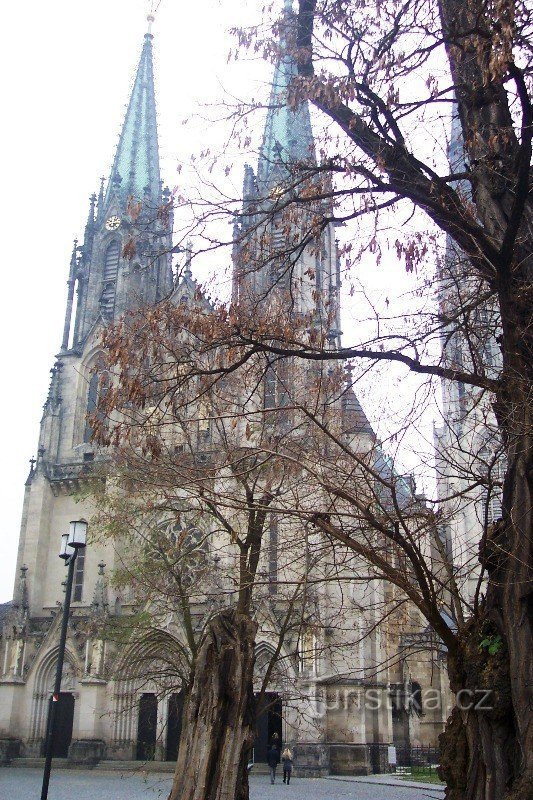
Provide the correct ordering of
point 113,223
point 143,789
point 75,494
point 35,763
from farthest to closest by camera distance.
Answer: point 113,223 < point 35,763 < point 75,494 < point 143,789

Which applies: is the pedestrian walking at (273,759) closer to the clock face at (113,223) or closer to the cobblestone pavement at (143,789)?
the cobblestone pavement at (143,789)

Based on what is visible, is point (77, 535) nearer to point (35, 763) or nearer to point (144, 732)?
point (144, 732)

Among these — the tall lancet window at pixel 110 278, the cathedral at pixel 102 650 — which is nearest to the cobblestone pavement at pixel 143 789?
the cathedral at pixel 102 650

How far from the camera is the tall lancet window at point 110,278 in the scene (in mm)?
40531

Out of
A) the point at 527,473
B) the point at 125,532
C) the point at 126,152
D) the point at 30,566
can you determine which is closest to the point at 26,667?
the point at 30,566

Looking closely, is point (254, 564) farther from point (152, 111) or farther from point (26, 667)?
point (152, 111)

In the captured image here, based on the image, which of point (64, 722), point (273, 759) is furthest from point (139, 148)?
point (273, 759)

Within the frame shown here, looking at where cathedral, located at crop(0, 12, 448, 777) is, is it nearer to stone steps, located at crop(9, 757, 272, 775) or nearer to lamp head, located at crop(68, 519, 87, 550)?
stone steps, located at crop(9, 757, 272, 775)

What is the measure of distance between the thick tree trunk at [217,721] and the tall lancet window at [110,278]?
32.9m

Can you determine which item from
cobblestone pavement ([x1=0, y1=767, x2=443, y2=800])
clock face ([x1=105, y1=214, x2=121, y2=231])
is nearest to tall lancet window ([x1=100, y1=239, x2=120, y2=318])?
clock face ([x1=105, y1=214, x2=121, y2=231])

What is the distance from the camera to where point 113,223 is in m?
42.6

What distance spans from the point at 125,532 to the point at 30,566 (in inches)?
731

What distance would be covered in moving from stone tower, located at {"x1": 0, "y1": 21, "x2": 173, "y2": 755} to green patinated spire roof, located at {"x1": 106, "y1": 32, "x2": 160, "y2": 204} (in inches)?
3.0

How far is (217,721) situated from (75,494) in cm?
1951
